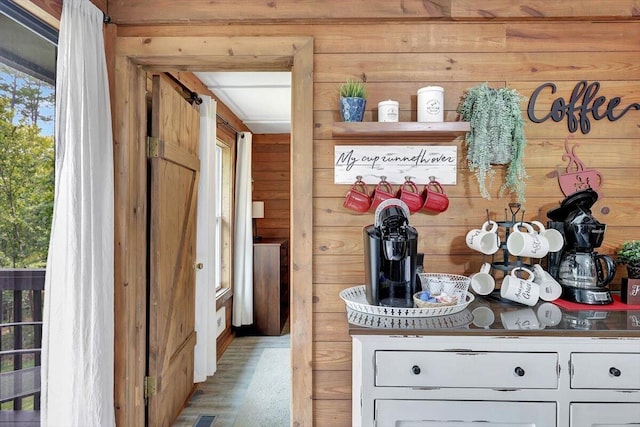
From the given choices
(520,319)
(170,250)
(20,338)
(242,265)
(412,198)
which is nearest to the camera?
(520,319)

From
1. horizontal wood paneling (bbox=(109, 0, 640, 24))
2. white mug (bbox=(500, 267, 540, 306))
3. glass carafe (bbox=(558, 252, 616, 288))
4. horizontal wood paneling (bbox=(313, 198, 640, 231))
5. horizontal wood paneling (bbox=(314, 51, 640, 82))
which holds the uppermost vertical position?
horizontal wood paneling (bbox=(109, 0, 640, 24))

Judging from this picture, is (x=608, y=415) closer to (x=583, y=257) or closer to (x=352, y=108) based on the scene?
(x=583, y=257)

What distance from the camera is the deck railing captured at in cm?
140

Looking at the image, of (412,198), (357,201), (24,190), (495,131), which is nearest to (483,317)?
(412,198)

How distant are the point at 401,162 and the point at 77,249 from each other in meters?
1.38

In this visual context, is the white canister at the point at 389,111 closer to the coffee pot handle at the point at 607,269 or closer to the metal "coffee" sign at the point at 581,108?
the metal "coffee" sign at the point at 581,108

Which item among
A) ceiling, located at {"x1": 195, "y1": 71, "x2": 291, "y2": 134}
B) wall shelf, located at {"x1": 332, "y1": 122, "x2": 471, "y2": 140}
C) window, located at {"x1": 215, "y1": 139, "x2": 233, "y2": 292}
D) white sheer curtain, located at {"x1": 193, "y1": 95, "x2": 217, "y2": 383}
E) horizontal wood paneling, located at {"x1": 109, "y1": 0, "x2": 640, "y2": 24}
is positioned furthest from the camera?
window, located at {"x1": 215, "y1": 139, "x2": 233, "y2": 292}

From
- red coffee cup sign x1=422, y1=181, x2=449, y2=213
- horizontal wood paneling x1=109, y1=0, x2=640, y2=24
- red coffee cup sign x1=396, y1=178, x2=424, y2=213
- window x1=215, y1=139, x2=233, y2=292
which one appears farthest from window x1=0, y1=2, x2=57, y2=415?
window x1=215, y1=139, x2=233, y2=292

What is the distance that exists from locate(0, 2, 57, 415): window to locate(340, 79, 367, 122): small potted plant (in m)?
1.18

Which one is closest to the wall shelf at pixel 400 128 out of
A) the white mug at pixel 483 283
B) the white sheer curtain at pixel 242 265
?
the white mug at pixel 483 283

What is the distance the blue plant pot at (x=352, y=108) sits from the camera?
1.64 m

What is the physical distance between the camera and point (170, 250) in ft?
7.20

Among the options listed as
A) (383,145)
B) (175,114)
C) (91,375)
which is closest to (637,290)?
(383,145)

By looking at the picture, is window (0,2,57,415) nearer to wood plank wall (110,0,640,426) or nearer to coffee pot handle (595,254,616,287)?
wood plank wall (110,0,640,426)
